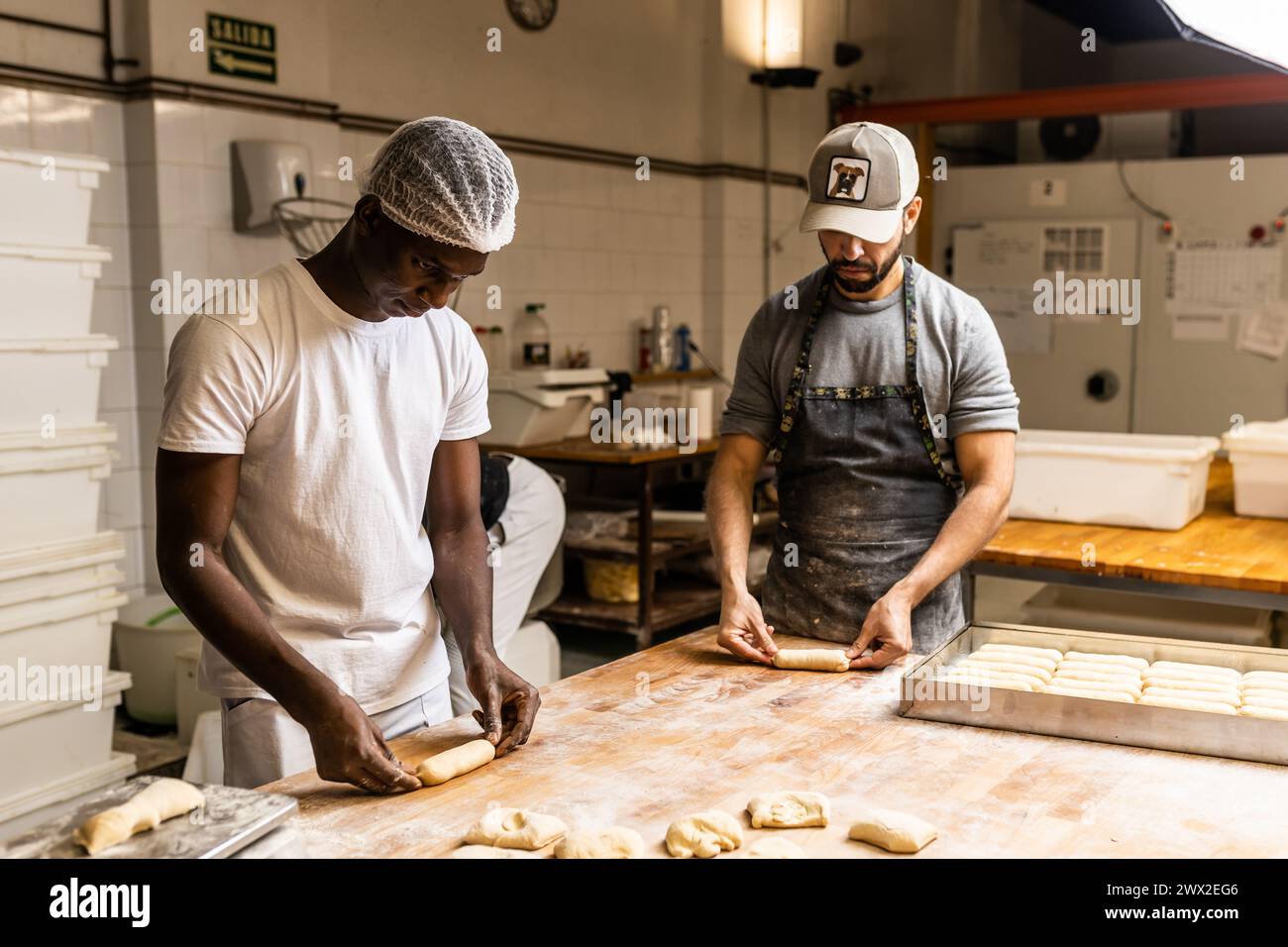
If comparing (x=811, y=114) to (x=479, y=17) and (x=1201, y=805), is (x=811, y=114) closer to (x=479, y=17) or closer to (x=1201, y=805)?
(x=479, y=17)

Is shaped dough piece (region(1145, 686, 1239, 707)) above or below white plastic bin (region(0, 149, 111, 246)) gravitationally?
below

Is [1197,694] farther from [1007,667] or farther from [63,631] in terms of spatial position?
[63,631]

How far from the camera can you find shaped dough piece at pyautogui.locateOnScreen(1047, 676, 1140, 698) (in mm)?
2002

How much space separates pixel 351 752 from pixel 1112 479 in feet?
8.79

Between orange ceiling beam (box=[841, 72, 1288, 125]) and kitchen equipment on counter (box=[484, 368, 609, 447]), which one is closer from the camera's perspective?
kitchen equipment on counter (box=[484, 368, 609, 447])

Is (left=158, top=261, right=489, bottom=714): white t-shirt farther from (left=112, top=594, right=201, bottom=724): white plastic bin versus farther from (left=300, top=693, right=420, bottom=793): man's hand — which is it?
(left=112, top=594, right=201, bottom=724): white plastic bin

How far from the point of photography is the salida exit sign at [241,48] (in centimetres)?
429

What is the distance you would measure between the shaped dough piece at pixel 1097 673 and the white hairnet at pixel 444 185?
1168 millimetres

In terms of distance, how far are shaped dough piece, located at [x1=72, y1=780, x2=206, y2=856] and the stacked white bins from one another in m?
2.11

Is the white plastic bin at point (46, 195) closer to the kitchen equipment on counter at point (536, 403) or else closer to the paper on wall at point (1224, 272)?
the kitchen equipment on counter at point (536, 403)

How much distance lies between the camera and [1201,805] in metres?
1.60

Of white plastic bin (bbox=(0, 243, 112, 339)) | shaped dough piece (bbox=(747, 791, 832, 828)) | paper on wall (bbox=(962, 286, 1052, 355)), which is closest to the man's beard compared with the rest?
shaped dough piece (bbox=(747, 791, 832, 828))
